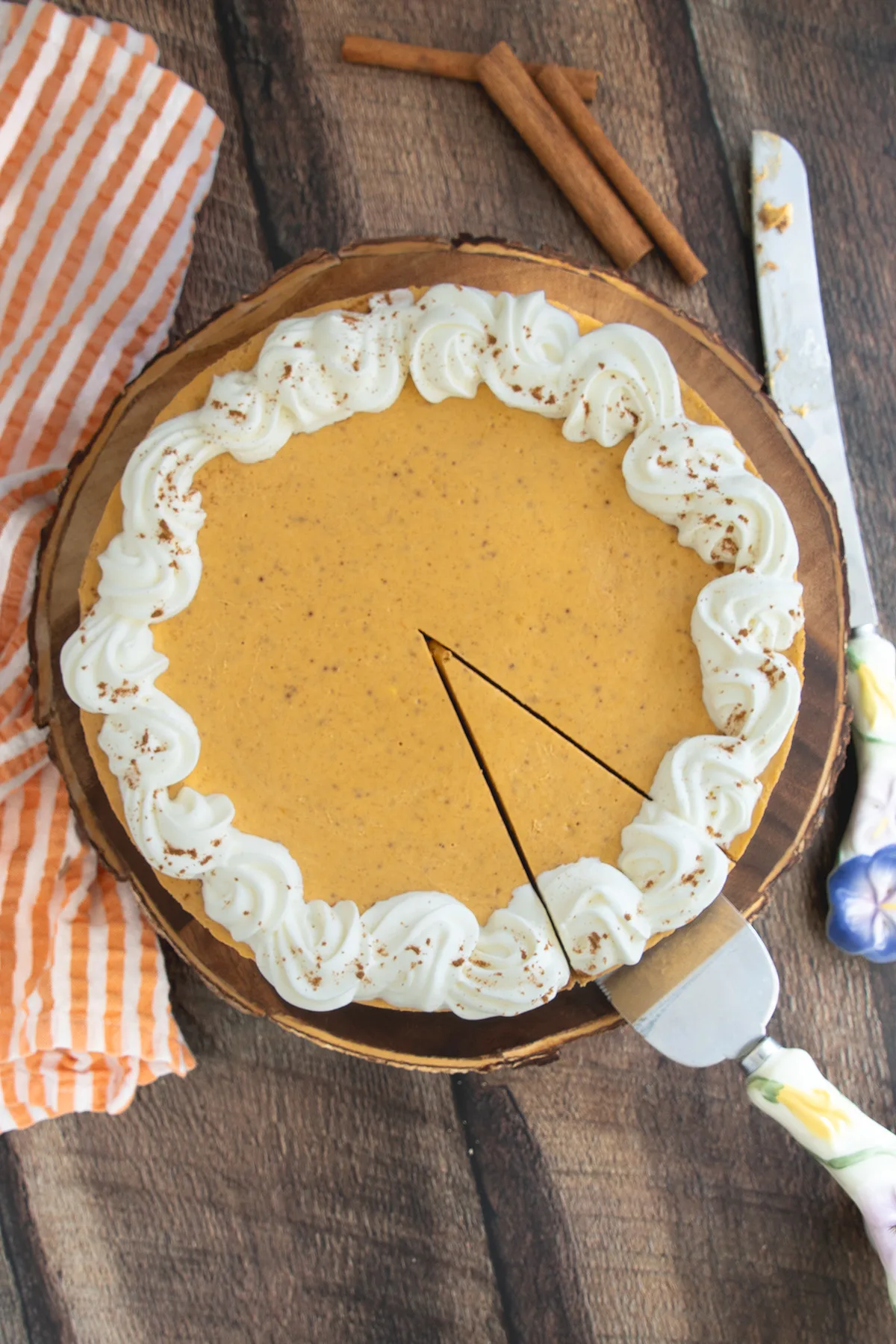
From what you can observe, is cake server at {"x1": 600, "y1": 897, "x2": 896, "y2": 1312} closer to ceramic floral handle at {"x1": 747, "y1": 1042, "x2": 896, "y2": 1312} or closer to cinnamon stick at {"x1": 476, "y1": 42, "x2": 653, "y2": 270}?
ceramic floral handle at {"x1": 747, "y1": 1042, "x2": 896, "y2": 1312}

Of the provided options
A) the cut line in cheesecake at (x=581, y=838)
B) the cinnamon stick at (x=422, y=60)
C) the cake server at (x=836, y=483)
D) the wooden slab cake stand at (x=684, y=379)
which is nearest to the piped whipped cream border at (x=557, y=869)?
the cut line in cheesecake at (x=581, y=838)

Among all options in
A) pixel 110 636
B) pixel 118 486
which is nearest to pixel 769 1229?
pixel 110 636

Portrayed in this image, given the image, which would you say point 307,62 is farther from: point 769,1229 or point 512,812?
point 769,1229

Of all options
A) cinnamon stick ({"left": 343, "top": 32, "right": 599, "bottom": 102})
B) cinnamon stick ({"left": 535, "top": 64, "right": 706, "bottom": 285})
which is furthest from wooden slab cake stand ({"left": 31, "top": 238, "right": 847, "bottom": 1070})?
cinnamon stick ({"left": 343, "top": 32, "right": 599, "bottom": 102})

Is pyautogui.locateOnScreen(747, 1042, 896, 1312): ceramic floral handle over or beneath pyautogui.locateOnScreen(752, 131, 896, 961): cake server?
beneath

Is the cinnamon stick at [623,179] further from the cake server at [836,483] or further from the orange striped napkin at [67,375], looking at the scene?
the orange striped napkin at [67,375]

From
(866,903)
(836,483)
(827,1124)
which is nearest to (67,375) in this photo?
(836,483)

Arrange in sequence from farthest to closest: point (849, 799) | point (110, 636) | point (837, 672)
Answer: point (849, 799) → point (837, 672) → point (110, 636)
